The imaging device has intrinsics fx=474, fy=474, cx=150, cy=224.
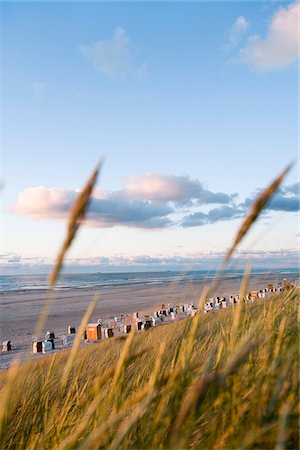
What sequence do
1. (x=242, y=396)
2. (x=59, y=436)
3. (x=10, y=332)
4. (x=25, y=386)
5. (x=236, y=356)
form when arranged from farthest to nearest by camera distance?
(x=10, y=332) → (x=25, y=386) → (x=59, y=436) → (x=242, y=396) → (x=236, y=356)

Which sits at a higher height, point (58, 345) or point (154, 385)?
point (154, 385)

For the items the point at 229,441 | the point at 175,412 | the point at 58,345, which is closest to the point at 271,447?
the point at 229,441

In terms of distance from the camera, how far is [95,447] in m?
1.47

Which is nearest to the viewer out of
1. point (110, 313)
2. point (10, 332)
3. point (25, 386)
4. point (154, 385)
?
point (154, 385)

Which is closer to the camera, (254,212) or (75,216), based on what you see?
(75,216)

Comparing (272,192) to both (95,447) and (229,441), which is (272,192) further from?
(95,447)

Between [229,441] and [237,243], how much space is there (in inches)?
24.4

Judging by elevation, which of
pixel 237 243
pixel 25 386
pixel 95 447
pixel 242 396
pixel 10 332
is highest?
pixel 237 243

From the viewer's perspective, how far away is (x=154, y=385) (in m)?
1.19

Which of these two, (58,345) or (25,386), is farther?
(58,345)

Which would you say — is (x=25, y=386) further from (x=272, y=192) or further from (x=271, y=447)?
(x=272, y=192)

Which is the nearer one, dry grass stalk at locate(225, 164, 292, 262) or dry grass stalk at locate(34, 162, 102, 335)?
dry grass stalk at locate(34, 162, 102, 335)

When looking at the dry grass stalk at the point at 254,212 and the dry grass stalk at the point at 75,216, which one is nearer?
the dry grass stalk at the point at 75,216

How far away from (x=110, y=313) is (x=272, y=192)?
24.3 metres
